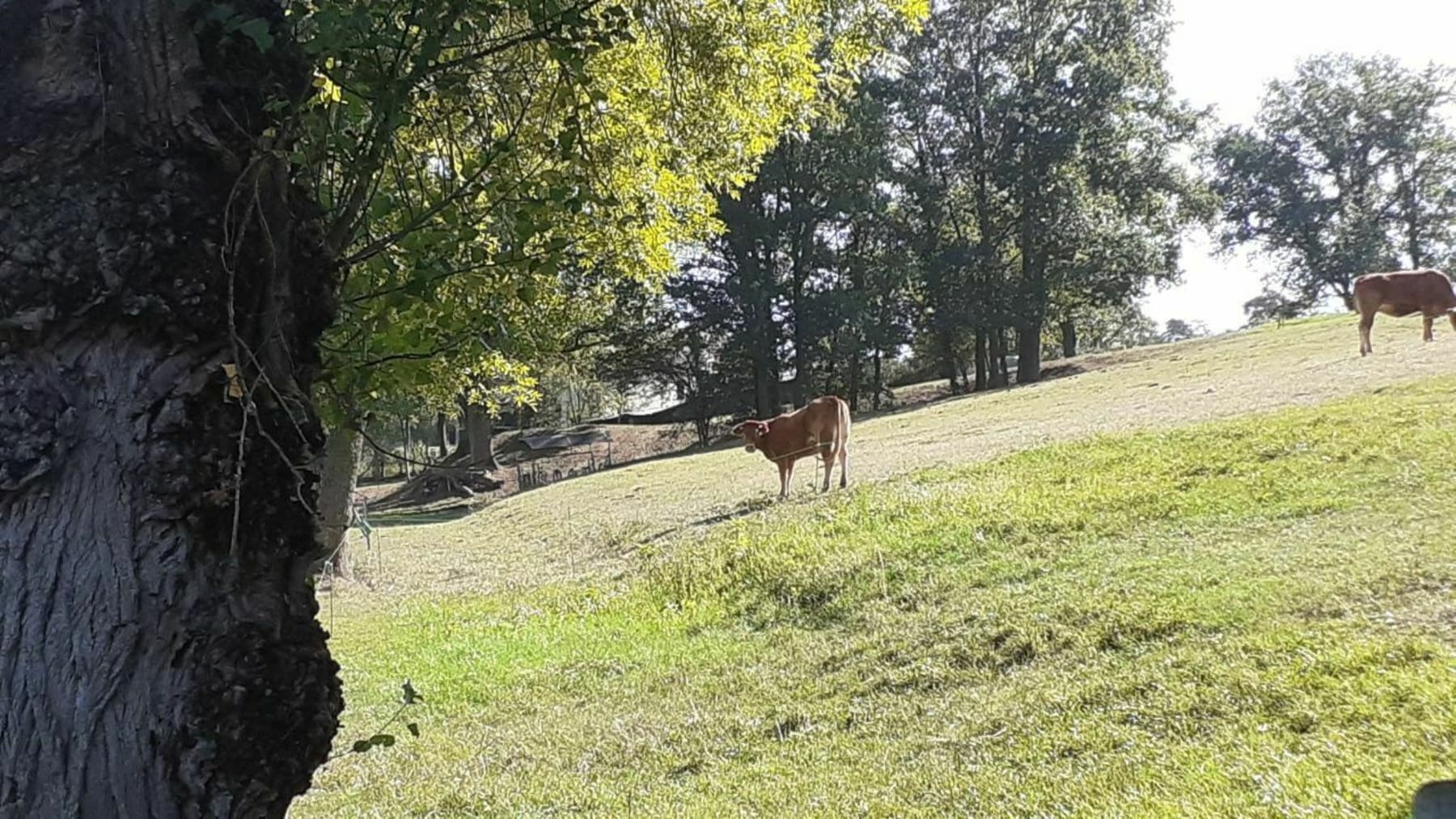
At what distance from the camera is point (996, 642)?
647 cm

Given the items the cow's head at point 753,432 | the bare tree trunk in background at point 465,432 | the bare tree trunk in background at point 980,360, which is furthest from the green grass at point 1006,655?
the bare tree trunk in background at point 980,360

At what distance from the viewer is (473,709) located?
7188 millimetres

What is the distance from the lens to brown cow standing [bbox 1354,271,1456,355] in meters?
17.0

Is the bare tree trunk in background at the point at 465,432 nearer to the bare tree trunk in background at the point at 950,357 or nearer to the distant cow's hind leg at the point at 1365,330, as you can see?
the bare tree trunk in background at the point at 950,357

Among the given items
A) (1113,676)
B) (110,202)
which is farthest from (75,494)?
(1113,676)

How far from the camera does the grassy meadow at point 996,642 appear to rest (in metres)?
4.02

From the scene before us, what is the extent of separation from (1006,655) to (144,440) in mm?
5592

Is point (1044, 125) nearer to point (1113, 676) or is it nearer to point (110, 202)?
point (1113, 676)

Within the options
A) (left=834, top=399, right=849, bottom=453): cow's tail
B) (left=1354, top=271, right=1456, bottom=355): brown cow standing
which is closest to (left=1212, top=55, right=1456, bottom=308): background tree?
(left=1354, top=271, right=1456, bottom=355): brown cow standing

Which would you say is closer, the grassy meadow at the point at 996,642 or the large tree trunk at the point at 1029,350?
the grassy meadow at the point at 996,642

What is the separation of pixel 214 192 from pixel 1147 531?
26.8ft

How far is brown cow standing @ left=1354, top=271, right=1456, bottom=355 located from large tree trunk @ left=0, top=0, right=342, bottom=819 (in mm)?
19589

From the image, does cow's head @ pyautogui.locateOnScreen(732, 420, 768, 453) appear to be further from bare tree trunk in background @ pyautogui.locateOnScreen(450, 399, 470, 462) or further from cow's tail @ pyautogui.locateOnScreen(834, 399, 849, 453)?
bare tree trunk in background @ pyautogui.locateOnScreen(450, 399, 470, 462)

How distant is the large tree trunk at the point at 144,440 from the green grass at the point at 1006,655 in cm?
305
